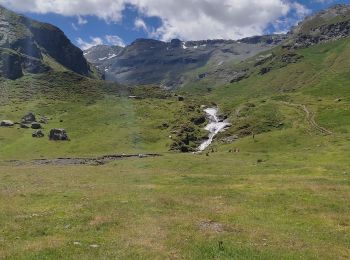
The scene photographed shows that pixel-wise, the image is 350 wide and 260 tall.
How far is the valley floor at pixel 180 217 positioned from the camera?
80.7ft

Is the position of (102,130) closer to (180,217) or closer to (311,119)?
(311,119)

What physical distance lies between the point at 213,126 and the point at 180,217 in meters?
128

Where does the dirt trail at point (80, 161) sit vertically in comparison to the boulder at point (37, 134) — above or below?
below

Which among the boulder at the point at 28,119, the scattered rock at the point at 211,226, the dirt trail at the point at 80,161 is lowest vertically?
the scattered rock at the point at 211,226

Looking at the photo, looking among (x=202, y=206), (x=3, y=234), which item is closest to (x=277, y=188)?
(x=202, y=206)

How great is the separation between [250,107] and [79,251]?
155572mm

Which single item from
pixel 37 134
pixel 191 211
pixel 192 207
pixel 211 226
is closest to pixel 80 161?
pixel 37 134

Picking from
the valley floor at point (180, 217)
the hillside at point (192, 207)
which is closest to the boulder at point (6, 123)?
the hillside at point (192, 207)

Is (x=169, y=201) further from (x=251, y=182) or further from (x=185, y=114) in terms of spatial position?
(x=185, y=114)

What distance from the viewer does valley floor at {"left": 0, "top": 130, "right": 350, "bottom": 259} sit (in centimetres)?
2461

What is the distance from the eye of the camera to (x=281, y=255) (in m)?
23.9

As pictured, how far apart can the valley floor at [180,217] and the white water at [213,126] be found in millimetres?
72108

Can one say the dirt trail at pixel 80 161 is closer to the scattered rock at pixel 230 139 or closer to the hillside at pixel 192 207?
the hillside at pixel 192 207

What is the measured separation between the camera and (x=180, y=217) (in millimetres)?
34188
